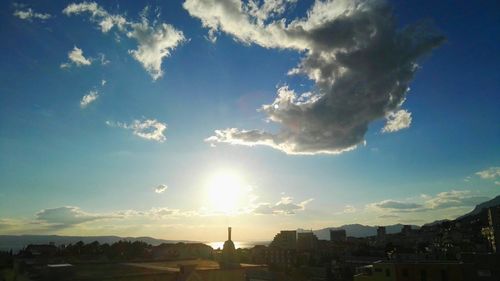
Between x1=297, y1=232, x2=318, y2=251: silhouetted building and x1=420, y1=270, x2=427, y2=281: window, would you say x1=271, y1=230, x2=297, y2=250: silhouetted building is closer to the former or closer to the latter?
x1=297, y1=232, x2=318, y2=251: silhouetted building

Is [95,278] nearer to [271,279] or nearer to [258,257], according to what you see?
[271,279]

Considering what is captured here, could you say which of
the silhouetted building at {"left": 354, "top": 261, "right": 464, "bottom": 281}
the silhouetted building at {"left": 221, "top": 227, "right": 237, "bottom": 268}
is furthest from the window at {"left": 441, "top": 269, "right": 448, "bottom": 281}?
the silhouetted building at {"left": 221, "top": 227, "right": 237, "bottom": 268}

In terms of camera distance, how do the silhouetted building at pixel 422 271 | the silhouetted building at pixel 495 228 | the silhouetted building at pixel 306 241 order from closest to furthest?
the silhouetted building at pixel 422 271
the silhouetted building at pixel 495 228
the silhouetted building at pixel 306 241

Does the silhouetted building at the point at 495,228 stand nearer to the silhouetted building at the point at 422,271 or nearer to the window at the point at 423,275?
the silhouetted building at the point at 422,271

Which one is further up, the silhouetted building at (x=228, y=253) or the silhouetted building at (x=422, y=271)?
the silhouetted building at (x=228, y=253)

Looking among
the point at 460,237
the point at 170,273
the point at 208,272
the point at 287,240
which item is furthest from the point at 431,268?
the point at 287,240

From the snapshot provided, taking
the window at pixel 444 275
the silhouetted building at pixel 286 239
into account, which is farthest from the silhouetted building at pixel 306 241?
the window at pixel 444 275

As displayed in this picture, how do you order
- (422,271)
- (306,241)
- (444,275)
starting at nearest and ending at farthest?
1. (444,275)
2. (422,271)
3. (306,241)

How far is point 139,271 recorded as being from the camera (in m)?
32.4

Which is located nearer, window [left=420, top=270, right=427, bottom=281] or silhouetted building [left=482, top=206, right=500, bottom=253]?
window [left=420, top=270, right=427, bottom=281]

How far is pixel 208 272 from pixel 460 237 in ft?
523

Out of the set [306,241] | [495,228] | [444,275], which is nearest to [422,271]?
[444,275]

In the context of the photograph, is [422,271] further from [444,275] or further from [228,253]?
[228,253]

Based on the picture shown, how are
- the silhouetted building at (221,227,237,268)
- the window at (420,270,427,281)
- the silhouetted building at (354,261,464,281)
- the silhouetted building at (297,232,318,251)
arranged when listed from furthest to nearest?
the silhouetted building at (297,232,318,251), the window at (420,270,427,281), the silhouetted building at (354,261,464,281), the silhouetted building at (221,227,237,268)
